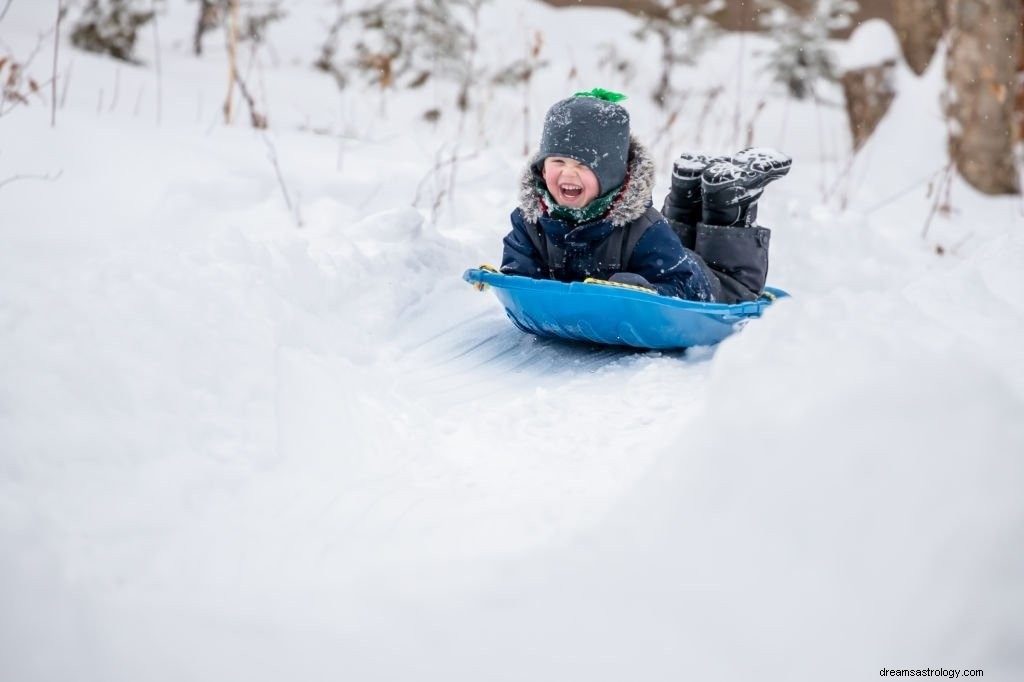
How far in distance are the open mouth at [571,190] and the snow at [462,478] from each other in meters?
0.50

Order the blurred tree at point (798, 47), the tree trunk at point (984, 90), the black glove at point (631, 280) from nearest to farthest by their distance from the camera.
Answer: the black glove at point (631, 280)
the tree trunk at point (984, 90)
the blurred tree at point (798, 47)

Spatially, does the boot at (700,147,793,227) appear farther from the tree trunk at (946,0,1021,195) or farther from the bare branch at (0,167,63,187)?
the tree trunk at (946,0,1021,195)

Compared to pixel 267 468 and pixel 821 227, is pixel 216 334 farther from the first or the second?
pixel 821 227

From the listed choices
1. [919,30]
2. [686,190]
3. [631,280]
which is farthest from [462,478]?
[919,30]

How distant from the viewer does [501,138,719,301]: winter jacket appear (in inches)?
108

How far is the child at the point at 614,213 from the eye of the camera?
2.74m

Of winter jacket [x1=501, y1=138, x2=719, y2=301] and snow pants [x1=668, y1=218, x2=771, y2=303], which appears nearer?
winter jacket [x1=501, y1=138, x2=719, y2=301]

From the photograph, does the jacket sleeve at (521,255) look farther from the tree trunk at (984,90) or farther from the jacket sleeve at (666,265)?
the tree trunk at (984,90)

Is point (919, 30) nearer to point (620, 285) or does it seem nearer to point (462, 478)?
point (620, 285)

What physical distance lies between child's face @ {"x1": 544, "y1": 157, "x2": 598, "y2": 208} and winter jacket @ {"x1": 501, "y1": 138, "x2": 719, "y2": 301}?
2.9 inches

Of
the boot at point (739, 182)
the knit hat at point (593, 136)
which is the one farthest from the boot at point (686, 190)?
the knit hat at point (593, 136)

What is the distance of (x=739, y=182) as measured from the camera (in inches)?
118

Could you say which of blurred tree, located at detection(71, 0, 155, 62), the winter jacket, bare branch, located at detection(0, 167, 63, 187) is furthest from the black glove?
blurred tree, located at detection(71, 0, 155, 62)

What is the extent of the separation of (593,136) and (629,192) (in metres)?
0.21
